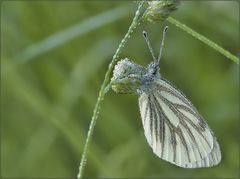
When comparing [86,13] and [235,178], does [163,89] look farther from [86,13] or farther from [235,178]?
[86,13]

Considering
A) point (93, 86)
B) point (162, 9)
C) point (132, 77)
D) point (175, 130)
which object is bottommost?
point (93, 86)

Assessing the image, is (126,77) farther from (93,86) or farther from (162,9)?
(93,86)

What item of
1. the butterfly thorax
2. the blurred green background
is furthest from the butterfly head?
the blurred green background

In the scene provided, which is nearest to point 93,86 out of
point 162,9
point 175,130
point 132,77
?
point 175,130

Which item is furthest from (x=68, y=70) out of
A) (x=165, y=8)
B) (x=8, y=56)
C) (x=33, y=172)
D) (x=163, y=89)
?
(x=165, y=8)

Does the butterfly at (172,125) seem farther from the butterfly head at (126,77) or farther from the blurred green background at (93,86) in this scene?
the blurred green background at (93,86)

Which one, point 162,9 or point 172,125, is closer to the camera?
point 162,9

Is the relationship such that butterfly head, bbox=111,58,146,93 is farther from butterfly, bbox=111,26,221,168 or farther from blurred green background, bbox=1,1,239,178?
blurred green background, bbox=1,1,239,178
